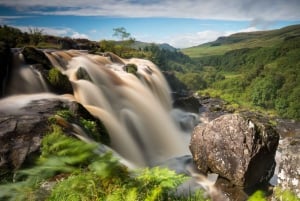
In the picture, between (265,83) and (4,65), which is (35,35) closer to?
(4,65)

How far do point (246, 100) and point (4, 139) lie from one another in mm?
70390

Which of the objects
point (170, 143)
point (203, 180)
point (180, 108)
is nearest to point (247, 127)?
point (203, 180)

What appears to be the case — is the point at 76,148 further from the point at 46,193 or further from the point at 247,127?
the point at 247,127

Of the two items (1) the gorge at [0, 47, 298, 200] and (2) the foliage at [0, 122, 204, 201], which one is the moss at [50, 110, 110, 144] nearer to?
(1) the gorge at [0, 47, 298, 200]

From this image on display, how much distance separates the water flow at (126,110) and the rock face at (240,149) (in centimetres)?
242

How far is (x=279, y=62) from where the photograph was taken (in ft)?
310

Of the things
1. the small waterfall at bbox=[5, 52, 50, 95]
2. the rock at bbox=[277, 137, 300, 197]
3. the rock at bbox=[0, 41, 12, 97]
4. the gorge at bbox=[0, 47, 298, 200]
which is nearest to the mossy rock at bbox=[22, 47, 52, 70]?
the gorge at bbox=[0, 47, 298, 200]

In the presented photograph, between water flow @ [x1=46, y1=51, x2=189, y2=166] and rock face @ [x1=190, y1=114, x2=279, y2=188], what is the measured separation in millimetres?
2420

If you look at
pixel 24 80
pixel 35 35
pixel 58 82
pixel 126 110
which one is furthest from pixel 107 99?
pixel 35 35

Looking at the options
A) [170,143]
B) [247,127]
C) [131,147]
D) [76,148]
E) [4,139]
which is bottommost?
[170,143]

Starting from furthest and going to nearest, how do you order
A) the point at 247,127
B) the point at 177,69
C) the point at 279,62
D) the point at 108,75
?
the point at 177,69, the point at 279,62, the point at 108,75, the point at 247,127

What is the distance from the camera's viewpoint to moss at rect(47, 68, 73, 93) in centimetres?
1109

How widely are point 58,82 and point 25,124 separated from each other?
16.3 feet

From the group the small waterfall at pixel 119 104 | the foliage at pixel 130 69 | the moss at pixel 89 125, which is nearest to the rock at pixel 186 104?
the small waterfall at pixel 119 104
